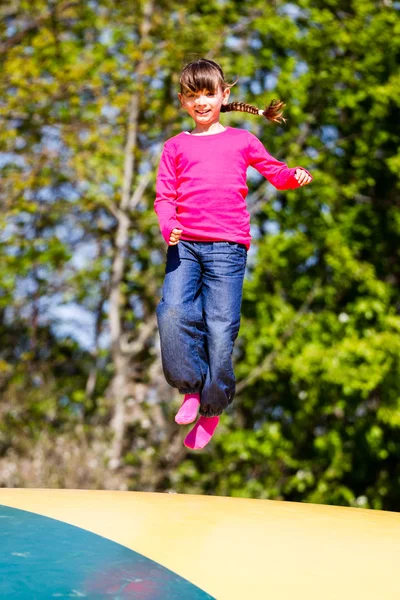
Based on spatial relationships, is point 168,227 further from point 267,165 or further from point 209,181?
point 267,165

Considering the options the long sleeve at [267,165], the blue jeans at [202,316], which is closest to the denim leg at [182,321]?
the blue jeans at [202,316]

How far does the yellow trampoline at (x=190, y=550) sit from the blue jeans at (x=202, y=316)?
1.71ft

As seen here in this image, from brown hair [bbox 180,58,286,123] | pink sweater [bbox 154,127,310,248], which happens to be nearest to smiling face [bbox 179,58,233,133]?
brown hair [bbox 180,58,286,123]

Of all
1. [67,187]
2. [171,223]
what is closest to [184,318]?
[171,223]

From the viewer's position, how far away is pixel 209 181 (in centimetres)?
338

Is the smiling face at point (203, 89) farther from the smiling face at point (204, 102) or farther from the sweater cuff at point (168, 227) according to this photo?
the sweater cuff at point (168, 227)

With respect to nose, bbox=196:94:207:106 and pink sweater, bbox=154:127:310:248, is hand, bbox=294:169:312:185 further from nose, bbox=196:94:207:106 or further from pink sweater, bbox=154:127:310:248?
nose, bbox=196:94:207:106

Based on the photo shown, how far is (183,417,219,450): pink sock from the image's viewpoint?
351cm

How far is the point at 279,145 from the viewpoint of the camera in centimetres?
788

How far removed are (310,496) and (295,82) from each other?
348cm

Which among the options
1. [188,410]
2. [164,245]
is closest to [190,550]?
[188,410]

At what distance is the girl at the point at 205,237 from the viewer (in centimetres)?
339

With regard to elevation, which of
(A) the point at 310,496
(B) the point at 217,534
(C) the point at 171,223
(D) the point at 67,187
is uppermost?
(C) the point at 171,223

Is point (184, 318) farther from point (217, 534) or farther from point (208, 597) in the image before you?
point (208, 597)
